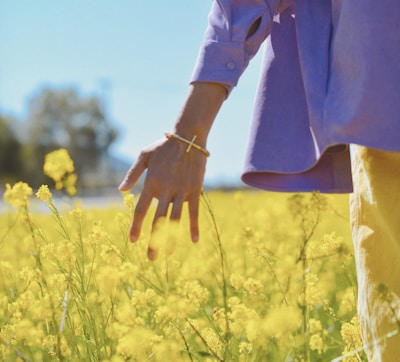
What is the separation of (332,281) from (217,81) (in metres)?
2.49

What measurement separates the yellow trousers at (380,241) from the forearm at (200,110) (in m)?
0.30

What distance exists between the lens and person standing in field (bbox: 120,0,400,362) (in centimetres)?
152

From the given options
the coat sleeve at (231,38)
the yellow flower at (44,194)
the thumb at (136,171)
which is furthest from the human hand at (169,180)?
the yellow flower at (44,194)

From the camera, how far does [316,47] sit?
1.70 meters

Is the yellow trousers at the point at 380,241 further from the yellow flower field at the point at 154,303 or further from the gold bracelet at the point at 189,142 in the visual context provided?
the gold bracelet at the point at 189,142

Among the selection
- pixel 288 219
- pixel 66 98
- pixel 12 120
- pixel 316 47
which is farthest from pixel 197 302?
pixel 66 98

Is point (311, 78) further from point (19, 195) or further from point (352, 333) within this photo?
point (19, 195)

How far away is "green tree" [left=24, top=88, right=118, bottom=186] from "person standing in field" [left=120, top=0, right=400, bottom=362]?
4429cm

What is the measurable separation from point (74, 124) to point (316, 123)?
148 feet

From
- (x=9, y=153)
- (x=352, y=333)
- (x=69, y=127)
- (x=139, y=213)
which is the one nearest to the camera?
(x=139, y=213)

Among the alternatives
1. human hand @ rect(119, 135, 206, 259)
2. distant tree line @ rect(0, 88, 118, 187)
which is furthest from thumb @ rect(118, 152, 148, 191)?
distant tree line @ rect(0, 88, 118, 187)

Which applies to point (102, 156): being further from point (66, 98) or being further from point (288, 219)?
point (288, 219)

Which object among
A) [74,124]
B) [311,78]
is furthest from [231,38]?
[74,124]

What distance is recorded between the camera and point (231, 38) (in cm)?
171
